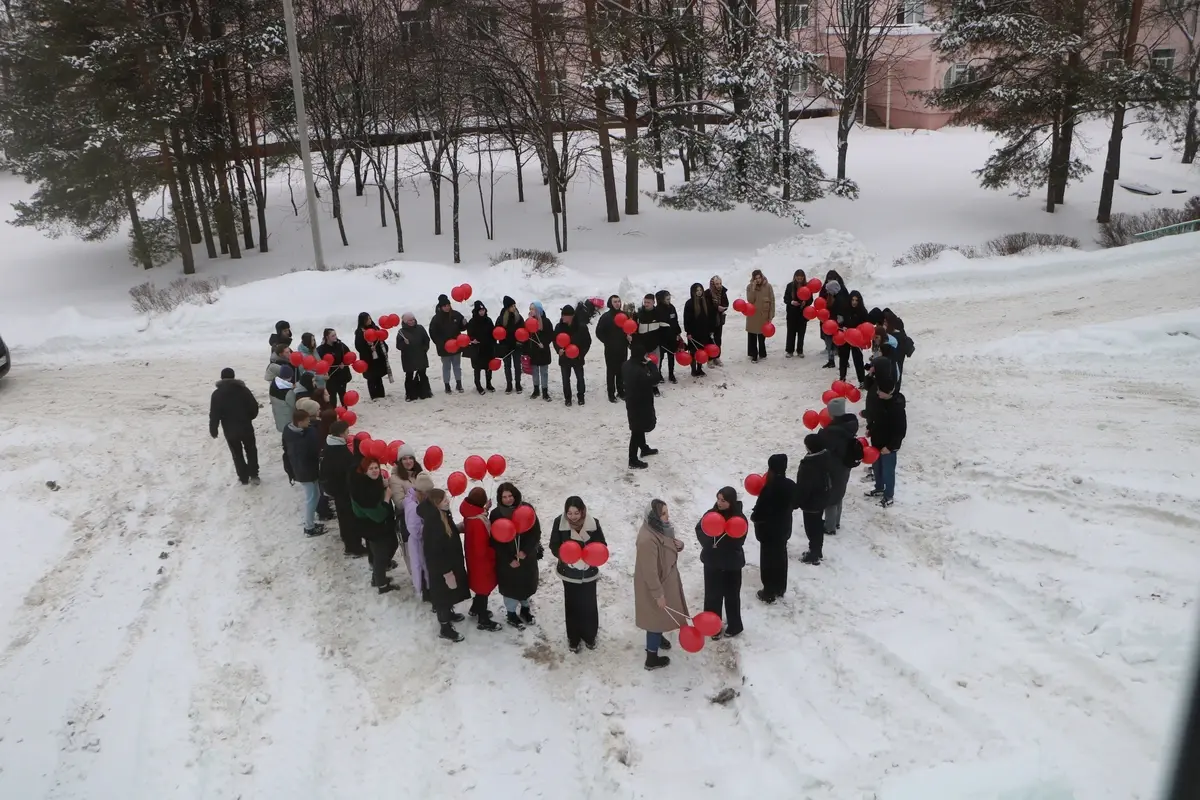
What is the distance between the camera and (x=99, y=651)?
756cm

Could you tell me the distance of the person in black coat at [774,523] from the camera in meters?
7.13

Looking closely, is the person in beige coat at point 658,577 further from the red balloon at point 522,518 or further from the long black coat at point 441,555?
the long black coat at point 441,555

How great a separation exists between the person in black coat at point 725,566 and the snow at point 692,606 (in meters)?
0.31

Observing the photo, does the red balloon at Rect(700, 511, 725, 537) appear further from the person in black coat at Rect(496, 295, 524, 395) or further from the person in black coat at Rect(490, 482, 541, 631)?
the person in black coat at Rect(496, 295, 524, 395)

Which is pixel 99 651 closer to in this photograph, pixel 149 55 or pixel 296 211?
pixel 149 55

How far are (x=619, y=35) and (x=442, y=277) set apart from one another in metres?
8.40

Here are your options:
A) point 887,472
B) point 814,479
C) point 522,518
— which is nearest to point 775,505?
point 814,479

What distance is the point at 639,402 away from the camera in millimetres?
9859

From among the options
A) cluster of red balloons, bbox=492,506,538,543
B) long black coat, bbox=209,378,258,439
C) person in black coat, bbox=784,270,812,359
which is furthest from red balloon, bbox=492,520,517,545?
person in black coat, bbox=784,270,812,359

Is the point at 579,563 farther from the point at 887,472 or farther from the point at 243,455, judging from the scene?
the point at 243,455

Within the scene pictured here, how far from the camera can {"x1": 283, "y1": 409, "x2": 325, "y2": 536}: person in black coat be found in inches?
342

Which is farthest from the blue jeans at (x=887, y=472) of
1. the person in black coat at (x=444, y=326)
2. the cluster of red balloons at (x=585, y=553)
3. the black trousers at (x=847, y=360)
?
the person in black coat at (x=444, y=326)

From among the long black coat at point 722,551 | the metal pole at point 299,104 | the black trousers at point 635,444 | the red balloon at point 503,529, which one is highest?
the metal pole at point 299,104

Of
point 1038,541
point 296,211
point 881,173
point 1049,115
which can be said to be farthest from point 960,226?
point 296,211
